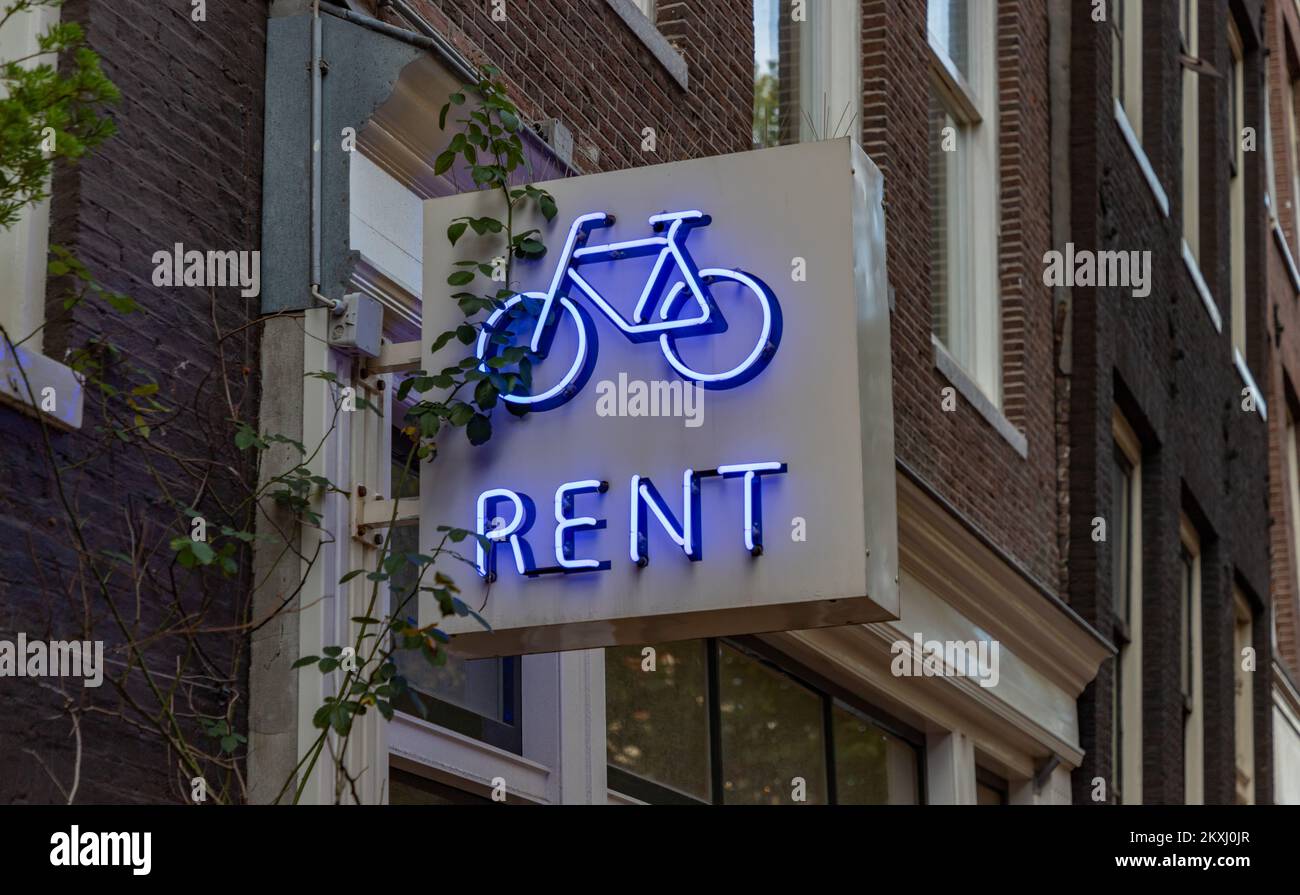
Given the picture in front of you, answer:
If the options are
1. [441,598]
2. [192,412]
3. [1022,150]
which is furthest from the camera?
[1022,150]

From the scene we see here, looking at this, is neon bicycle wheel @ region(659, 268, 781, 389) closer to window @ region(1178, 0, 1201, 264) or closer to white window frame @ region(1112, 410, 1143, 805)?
white window frame @ region(1112, 410, 1143, 805)

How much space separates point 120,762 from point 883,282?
2.58 m

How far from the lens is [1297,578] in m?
24.3

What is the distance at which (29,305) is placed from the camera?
5.45 meters

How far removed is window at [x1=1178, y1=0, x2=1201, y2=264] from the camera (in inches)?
752

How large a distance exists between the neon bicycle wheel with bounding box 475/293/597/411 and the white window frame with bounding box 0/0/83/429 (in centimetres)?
121

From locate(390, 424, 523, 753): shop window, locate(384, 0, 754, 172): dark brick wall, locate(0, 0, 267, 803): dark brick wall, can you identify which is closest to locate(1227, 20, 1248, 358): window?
locate(384, 0, 754, 172): dark brick wall

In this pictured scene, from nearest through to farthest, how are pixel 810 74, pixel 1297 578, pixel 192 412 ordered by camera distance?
1. pixel 192 412
2. pixel 810 74
3. pixel 1297 578

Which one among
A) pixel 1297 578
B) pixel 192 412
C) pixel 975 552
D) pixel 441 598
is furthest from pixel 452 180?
pixel 1297 578

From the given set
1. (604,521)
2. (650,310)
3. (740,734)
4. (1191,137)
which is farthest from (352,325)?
(1191,137)

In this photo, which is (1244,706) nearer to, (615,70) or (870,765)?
(870,765)

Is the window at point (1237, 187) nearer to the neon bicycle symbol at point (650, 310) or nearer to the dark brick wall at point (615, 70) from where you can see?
the dark brick wall at point (615, 70)

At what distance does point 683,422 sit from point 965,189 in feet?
25.5
